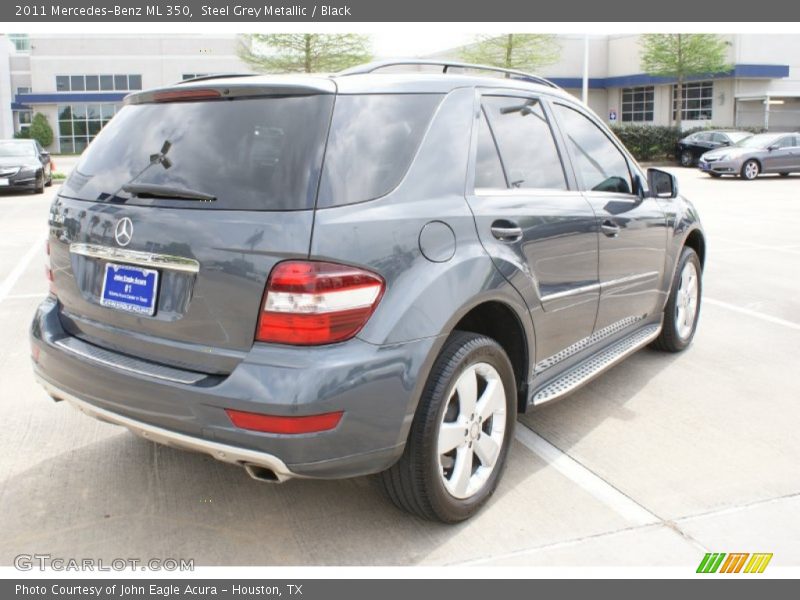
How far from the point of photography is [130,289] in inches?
123

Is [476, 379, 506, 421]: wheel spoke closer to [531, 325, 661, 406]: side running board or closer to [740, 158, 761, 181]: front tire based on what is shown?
[531, 325, 661, 406]: side running board

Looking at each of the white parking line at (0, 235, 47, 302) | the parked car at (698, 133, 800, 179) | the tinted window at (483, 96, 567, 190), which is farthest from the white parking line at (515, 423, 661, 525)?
the parked car at (698, 133, 800, 179)

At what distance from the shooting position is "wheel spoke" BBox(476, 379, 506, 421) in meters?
3.41

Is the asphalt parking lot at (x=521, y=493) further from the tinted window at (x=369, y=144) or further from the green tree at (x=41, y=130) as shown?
the green tree at (x=41, y=130)

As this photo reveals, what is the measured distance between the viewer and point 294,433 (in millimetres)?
2756

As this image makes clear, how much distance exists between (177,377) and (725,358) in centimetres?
419

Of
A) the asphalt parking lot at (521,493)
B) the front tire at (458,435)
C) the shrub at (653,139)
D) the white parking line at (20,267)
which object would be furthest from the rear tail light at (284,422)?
the shrub at (653,139)

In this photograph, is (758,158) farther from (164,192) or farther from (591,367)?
(164,192)

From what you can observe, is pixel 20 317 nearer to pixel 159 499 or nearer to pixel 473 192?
pixel 159 499

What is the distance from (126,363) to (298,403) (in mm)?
797

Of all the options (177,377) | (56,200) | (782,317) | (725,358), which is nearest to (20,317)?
(56,200)

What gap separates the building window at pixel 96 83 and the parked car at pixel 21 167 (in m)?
38.0

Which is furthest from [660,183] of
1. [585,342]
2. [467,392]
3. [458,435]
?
[458,435]

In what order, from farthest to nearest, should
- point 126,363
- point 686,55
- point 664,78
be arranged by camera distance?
point 664,78, point 686,55, point 126,363
